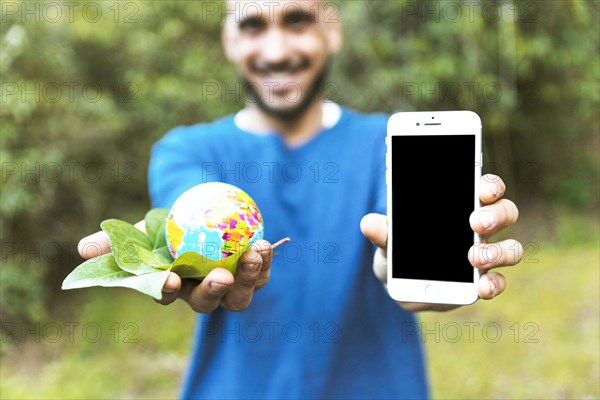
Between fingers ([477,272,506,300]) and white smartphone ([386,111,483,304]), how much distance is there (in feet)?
0.13

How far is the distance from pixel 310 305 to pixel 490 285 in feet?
2.26

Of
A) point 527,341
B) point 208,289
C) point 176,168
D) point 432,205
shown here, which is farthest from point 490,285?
point 527,341

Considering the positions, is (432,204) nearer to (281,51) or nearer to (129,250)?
(129,250)

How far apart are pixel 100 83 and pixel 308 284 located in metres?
4.45

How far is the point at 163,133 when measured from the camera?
234 inches

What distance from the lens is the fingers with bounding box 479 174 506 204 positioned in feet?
4.53

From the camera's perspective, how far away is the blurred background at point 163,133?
4508 millimetres

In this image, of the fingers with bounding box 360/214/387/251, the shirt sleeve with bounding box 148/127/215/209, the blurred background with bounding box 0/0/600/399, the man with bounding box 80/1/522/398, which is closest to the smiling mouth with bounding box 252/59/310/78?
the man with bounding box 80/1/522/398

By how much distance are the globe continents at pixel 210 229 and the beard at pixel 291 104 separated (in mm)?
740

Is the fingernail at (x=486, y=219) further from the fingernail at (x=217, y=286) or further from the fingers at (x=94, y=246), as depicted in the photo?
the fingers at (x=94, y=246)

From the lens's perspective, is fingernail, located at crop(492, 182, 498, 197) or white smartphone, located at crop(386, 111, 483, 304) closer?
fingernail, located at crop(492, 182, 498, 197)

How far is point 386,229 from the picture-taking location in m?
1.51

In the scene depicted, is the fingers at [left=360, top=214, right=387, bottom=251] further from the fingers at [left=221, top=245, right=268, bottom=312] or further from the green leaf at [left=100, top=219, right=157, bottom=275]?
the green leaf at [left=100, top=219, right=157, bottom=275]

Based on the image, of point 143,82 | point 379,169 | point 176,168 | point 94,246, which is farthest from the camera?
point 143,82
